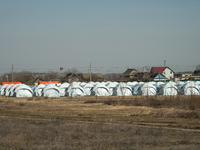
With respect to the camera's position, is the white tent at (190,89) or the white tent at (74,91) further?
the white tent at (190,89)

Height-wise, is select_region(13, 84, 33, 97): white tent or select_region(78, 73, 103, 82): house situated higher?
select_region(78, 73, 103, 82): house

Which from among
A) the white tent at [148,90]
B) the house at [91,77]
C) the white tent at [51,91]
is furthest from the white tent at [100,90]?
the house at [91,77]

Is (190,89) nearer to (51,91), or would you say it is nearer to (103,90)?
(103,90)

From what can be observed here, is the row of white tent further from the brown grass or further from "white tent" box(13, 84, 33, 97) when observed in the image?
the brown grass

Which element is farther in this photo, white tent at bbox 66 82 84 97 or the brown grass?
white tent at bbox 66 82 84 97

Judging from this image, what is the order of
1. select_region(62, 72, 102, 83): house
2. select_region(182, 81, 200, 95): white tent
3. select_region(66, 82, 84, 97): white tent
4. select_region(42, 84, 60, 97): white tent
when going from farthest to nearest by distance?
1. select_region(62, 72, 102, 83): house
2. select_region(182, 81, 200, 95): white tent
3. select_region(42, 84, 60, 97): white tent
4. select_region(66, 82, 84, 97): white tent

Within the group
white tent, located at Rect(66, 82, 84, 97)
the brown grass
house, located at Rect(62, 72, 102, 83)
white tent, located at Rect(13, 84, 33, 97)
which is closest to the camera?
the brown grass

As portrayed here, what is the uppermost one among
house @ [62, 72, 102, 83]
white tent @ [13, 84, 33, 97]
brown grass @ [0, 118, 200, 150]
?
house @ [62, 72, 102, 83]

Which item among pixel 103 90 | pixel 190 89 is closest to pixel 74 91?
pixel 103 90

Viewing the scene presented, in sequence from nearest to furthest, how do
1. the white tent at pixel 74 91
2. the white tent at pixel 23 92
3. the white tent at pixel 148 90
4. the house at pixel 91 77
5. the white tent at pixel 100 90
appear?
the white tent at pixel 74 91 < the white tent at pixel 23 92 < the white tent at pixel 148 90 < the white tent at pixel 100 90 < the house at pixel 91 77

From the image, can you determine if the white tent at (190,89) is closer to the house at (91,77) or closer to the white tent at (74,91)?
the white tent at (74,91)

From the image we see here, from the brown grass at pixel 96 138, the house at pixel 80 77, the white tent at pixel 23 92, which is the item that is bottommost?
the brown grass at pixel 96 138

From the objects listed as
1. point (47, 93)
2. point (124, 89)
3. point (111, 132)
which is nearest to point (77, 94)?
point (47, 93)

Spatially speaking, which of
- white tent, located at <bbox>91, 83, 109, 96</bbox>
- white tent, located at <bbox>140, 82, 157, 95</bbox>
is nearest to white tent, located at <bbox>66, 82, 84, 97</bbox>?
white tent, located at <bbox>91, 83, 109, 96</bbox>
